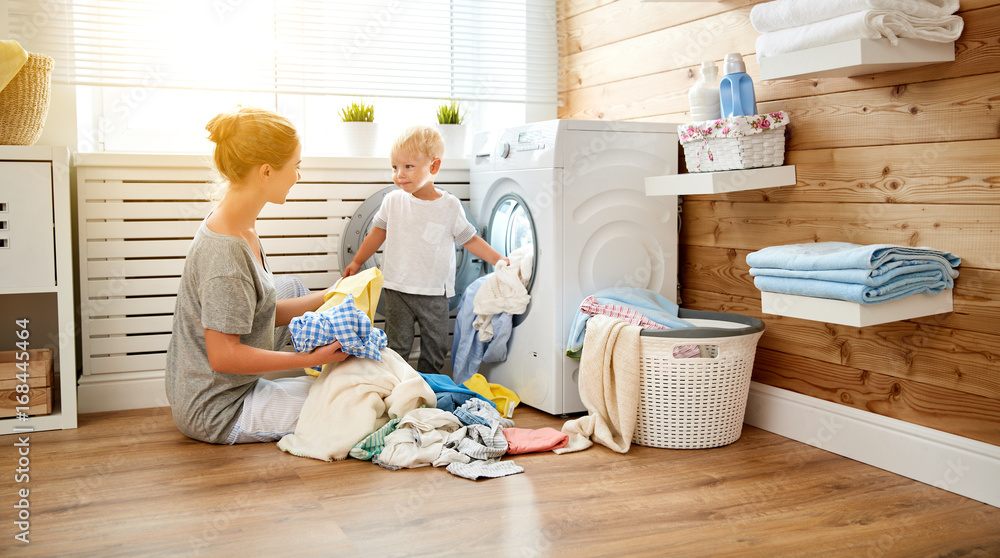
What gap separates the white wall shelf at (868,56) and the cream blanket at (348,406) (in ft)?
4.10

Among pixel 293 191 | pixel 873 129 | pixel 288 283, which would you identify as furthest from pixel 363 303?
pixel 873 129

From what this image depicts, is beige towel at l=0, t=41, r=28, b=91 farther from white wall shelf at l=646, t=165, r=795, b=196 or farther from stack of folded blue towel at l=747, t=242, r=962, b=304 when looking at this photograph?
stack of folded blue towel at l=747, t=242, r=962, b=304

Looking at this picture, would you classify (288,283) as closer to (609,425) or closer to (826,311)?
(609,425)

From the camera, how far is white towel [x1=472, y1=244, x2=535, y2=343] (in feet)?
8.34

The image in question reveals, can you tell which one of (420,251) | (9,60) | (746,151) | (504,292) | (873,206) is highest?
(9,60)

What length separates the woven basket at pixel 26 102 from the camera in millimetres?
2248

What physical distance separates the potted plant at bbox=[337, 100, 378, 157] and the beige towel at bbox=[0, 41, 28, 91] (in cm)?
109

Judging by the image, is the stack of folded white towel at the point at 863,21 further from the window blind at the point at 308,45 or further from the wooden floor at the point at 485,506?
the window blind at the point at 308,45

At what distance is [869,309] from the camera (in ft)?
5.80

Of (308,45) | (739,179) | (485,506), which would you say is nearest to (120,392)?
(308,45)

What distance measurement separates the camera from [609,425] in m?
2.24

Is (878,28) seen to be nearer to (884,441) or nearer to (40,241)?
(884,441)

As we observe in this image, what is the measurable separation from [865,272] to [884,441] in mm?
524

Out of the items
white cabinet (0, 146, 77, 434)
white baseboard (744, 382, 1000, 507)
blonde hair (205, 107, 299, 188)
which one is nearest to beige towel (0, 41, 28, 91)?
white cabinet (0, 146, 77, 434)
